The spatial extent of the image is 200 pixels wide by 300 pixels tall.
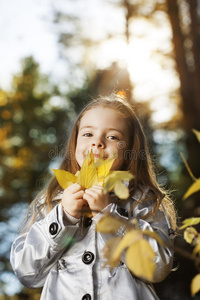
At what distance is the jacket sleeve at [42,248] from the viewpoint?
3.83ft

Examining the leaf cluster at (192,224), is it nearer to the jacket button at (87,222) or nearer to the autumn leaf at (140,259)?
the autumn leaf at (140,259)

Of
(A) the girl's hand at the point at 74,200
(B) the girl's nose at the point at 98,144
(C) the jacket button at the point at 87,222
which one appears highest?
(B) the girl's nose at the point at 98,144

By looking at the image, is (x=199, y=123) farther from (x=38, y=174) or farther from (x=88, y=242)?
(x=88, y=242)

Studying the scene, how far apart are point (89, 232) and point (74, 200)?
211mm

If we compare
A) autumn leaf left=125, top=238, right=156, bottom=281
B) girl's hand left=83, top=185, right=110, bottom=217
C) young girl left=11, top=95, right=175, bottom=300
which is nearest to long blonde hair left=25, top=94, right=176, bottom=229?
young girl left=11, top=95, right=175, bottom=300

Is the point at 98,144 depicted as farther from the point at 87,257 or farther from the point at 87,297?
the point at 87,297

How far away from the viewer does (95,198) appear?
107cm

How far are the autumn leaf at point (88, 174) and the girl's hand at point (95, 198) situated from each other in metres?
0.02

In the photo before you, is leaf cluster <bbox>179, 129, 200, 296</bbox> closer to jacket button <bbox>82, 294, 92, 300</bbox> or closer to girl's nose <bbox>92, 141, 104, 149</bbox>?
jacket button <bbox>82, 294, 92, 300</bbox>

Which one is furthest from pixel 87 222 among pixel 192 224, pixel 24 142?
pixel 24 142

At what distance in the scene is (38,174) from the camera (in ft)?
18.7

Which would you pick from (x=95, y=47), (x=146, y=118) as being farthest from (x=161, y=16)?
(x=146, y=118)

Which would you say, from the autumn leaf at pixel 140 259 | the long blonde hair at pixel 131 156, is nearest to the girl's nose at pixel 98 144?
the long blonde hair at pixel 131 156

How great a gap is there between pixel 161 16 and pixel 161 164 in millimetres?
2047
